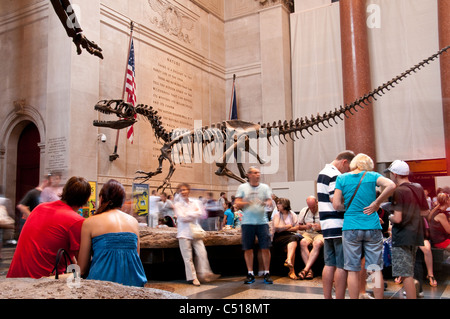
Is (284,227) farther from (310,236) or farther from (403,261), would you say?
(403,261)

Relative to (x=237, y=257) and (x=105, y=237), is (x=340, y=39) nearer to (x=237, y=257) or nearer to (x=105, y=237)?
(x=237, y=257)

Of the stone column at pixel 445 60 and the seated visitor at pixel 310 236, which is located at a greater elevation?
the stone column at pixel 445 60

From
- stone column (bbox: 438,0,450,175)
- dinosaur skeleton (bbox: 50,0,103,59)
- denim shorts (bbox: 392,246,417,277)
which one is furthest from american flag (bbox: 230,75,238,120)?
denim shorts (bbox: 392,246,417,277)

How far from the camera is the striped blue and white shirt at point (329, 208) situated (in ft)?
11.6

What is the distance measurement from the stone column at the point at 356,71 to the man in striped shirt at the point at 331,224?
956 cm

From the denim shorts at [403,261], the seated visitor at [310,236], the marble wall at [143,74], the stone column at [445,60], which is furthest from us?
the marble wall at [143,74]

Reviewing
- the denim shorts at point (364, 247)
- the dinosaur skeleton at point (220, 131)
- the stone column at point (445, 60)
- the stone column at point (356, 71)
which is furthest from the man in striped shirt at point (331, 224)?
the stone column at point (356, 71)

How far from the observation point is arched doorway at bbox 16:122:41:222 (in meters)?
11.5

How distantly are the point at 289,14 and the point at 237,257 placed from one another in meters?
13.1

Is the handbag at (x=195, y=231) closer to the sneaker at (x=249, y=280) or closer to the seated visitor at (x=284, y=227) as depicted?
the sneaker at (x=249, y=280)

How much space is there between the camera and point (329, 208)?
359 cm

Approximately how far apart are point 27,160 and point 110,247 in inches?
422

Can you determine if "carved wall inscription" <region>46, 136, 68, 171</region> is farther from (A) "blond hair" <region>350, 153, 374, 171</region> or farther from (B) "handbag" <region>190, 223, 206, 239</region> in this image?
(A) "blond hair" <region>350, 153, 374, 171</region>
